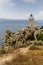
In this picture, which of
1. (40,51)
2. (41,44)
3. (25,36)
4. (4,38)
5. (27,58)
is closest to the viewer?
(27,58)

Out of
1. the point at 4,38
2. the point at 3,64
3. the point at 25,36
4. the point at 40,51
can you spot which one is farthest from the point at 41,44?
the point at 4,38

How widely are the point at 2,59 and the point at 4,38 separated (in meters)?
47.8

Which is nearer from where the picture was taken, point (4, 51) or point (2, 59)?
point (2, 59)

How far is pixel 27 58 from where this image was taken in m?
21.4

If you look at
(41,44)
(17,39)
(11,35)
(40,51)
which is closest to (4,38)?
(11,35)

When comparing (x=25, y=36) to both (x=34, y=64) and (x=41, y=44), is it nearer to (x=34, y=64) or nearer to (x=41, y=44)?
(x=41, y=44)

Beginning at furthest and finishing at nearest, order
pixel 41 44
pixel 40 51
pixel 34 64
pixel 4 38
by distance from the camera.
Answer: pixel 4 38 → pixel 41 44 → pixel 40 51 → pixel 34 64

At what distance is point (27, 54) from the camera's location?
74.7 feet

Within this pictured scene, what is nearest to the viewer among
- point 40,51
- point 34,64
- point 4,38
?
point 34,64

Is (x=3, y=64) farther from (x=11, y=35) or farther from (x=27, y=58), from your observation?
(x=11, y=35)

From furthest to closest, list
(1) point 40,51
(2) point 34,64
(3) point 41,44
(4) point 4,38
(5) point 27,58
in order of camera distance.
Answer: (4) point 4,38 → (3) point 41,44 → (1) point 40,51 → (5) point 27,58 → (2) point 34,64

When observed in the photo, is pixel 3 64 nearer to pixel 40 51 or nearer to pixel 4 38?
pixel 40 51

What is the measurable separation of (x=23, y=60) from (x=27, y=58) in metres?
0.58

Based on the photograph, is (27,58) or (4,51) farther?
(4,51)
